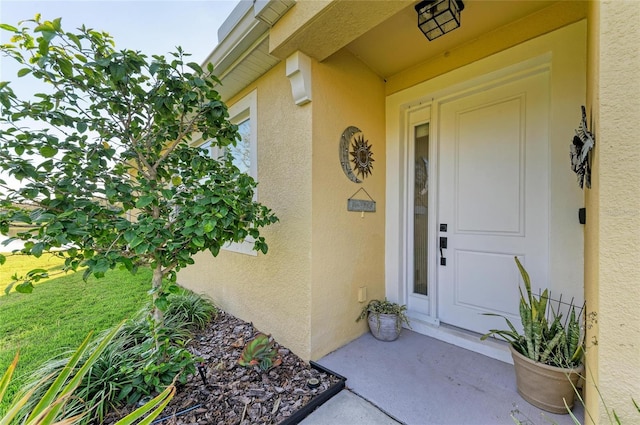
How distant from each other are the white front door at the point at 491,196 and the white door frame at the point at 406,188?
72 millimetres

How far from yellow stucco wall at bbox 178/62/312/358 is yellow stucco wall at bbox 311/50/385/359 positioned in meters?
0.10

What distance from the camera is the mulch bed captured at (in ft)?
5.51

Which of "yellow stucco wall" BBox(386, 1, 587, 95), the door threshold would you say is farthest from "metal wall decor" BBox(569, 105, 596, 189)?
the door threshold

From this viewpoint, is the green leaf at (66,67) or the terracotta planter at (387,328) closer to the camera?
the green leaf at (66,67)

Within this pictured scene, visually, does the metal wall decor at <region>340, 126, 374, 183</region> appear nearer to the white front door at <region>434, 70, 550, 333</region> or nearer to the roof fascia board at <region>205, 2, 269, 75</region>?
the white front door at <region>434, 70, 550, 333</region>

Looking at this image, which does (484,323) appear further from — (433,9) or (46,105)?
(46,105)

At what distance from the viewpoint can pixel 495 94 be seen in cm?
244

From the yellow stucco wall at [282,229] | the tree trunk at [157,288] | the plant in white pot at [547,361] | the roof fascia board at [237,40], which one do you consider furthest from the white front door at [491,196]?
the tree trunk at [157,288]

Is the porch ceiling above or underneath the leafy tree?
above

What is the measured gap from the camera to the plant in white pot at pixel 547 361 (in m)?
1.61

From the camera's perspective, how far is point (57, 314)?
3.38m

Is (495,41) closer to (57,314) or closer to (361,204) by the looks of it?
(361,204)

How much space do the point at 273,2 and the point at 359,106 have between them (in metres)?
1.22

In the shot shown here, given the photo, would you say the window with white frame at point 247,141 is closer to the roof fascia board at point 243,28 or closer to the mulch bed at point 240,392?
the roof fascia board at point 243,28
